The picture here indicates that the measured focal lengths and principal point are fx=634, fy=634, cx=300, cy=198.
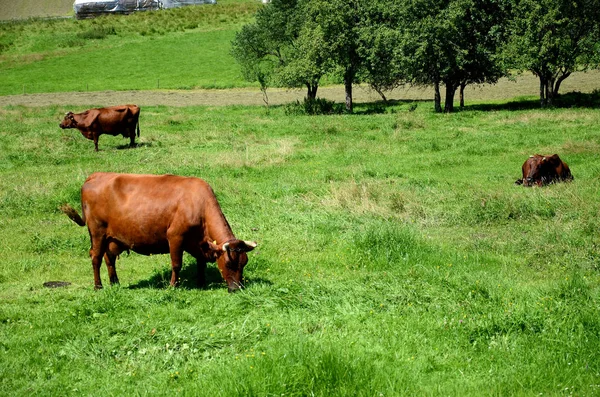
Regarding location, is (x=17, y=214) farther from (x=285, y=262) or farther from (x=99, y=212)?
(x=285, y=262)

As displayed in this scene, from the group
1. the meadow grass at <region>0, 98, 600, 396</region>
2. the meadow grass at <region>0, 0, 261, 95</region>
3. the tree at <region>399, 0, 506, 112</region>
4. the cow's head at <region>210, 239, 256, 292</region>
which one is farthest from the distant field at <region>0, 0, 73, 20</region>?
the cow's head at <region>210, 239, 256, 292</region>

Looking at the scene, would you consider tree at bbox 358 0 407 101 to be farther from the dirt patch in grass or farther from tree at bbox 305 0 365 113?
the dirt patch in grass

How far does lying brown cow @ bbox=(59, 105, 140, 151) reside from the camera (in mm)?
27203

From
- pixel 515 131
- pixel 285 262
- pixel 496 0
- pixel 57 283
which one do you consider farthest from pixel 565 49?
pixel 57 283

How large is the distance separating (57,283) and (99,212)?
155 centimetres

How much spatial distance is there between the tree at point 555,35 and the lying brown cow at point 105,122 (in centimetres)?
2510

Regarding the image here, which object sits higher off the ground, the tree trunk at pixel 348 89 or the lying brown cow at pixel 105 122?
the tree trunk at pixel 348 89

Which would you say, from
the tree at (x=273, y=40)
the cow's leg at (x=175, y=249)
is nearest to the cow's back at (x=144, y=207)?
the cow's leg at (x=175, y=249)

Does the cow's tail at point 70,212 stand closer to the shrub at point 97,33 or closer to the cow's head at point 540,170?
the cow's head at point 540,170

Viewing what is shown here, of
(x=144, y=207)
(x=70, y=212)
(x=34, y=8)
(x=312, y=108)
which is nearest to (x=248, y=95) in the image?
(x=312, y=108)

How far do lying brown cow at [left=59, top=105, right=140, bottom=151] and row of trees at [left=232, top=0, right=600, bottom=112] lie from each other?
67.7ft

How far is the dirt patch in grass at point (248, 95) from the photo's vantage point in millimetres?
50969

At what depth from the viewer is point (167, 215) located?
35.2 ft

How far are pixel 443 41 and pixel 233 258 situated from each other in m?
34.1
